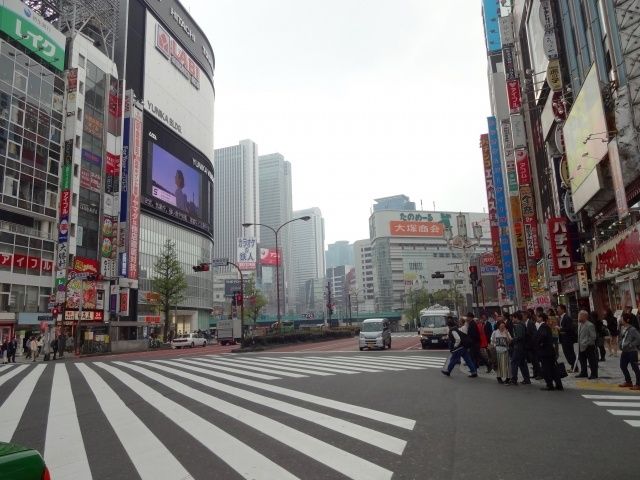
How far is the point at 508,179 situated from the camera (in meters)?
38.8

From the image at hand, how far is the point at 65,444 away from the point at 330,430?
364 cm

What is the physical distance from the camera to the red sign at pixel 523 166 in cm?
3456

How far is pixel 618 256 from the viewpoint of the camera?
19.3 meters

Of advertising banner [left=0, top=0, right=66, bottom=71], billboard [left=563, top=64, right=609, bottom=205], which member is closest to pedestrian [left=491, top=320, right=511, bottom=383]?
billboard [left=563, top=64, right=609, bottom=205]

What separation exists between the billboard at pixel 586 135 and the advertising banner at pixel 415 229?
109064mm

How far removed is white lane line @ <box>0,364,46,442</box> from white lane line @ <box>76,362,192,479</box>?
1.42 metres

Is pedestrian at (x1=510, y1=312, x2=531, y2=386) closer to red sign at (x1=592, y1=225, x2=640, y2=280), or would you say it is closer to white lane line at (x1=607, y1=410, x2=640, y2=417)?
white lane line at (x1=607, y1=410, x2=640, y2=417)

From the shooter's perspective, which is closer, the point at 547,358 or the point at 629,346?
the point at 629,346

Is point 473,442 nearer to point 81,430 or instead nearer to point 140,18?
point 81,430

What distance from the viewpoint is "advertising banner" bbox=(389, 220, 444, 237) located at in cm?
13438

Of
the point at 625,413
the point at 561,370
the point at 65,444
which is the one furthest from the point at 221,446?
the point at 561,370

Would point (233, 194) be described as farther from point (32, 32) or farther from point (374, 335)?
point (374, 335)

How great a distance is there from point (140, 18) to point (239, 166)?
126673 millimetres

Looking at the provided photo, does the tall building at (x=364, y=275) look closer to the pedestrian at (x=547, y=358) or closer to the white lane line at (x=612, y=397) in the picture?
the pedestrian at (x=547, y=358)
